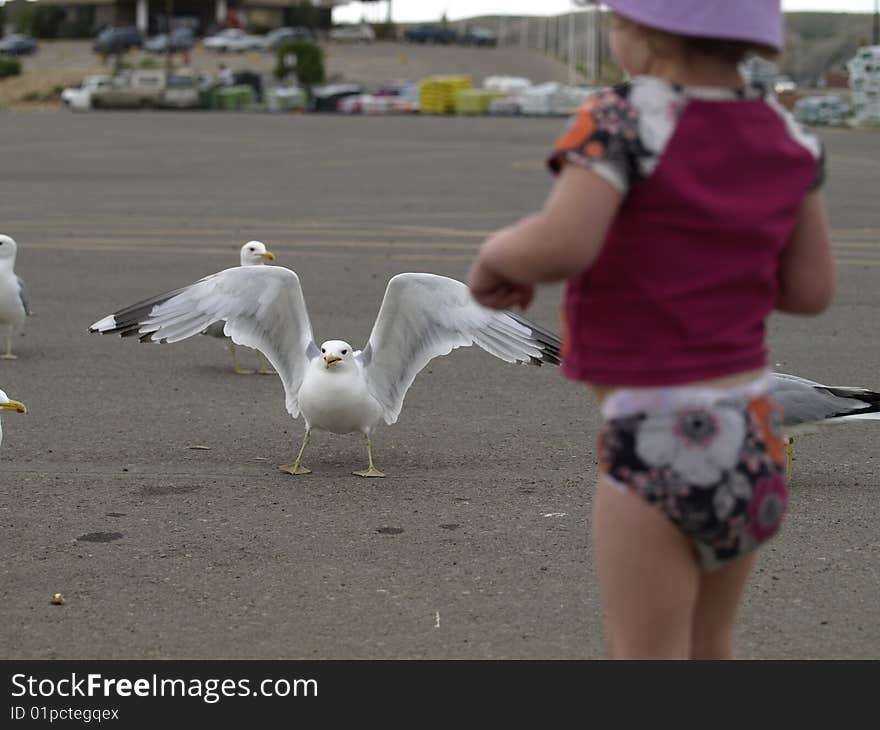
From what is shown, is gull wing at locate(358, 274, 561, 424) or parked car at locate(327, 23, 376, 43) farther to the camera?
parked car at locate(327, 23, 376, 43)

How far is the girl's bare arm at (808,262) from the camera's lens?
2.63 metres

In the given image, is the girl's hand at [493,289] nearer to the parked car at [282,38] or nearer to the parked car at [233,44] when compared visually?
the parked car at [282,38]

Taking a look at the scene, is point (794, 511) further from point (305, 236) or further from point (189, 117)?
point (189, 117)

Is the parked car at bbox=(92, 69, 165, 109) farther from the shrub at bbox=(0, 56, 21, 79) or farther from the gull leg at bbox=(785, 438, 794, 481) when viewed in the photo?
the gull leg at bbox=(785, 438, 794, 481)

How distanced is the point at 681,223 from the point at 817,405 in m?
4.34

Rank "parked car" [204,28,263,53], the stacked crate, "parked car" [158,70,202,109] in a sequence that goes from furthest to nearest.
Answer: "parked car" [204,28,263,53], "parked car" [158,70,202,109], the stacked crate

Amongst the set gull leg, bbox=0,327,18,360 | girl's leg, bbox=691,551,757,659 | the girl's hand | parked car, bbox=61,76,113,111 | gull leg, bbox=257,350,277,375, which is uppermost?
the girl's hand

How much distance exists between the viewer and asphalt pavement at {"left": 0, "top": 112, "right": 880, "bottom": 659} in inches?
185

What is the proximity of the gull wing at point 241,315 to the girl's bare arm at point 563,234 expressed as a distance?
4686 mm

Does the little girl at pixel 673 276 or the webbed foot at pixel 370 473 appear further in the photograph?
the webbed foot at pixel 370 473

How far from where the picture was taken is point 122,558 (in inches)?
216

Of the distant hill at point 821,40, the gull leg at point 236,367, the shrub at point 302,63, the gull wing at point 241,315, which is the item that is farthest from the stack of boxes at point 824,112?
the gull wing at point 241,315

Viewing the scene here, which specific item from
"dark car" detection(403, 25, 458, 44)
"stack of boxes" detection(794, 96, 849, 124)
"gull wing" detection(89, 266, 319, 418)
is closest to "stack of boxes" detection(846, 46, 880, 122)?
"stack of boxes" detection(794, 96, 849, 124)

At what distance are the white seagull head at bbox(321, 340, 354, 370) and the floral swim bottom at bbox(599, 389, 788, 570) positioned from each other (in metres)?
4.37
